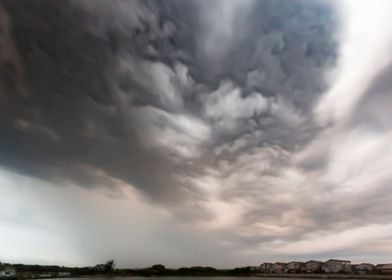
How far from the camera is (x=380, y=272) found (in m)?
195

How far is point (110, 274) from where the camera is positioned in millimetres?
197000

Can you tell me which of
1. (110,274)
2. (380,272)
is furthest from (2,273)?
(380,272)

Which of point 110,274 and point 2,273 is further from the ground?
point 110,274

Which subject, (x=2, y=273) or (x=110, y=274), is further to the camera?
(x=110, y=274)

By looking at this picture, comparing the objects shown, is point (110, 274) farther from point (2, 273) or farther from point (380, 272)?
point (380, 272)

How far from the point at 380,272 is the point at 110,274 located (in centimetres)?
14425

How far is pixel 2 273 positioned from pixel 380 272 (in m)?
181

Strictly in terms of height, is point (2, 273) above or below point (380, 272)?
below

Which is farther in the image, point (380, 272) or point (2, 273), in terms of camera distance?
point (380, 272)

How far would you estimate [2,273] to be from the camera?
105 m

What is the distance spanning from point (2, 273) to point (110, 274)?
325 feet
